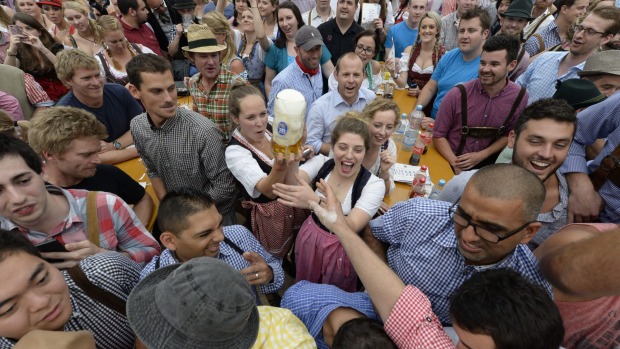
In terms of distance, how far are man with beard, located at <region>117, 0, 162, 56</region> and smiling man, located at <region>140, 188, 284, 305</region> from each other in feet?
14.0

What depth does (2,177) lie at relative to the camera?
1.64 m

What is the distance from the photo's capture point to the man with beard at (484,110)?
3186mm

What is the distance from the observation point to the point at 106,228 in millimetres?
1996

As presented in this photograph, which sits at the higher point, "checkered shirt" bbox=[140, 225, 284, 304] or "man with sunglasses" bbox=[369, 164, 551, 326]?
"man with sunglasses" bbox=[369, 164, 551, 326]

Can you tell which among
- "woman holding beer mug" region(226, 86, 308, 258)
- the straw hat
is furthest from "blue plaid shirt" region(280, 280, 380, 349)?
the straw hat

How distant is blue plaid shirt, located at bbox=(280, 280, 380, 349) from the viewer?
5.66ft

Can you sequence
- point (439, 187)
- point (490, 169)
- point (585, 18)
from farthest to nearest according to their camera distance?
point (585, 18) → point (439, 187) → point (490, 169)

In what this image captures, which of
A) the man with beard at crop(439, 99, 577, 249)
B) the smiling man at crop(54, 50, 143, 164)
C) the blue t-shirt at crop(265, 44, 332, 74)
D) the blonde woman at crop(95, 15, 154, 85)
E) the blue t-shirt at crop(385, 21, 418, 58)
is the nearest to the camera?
the man with beard at crop(439, 99, 577, 249)

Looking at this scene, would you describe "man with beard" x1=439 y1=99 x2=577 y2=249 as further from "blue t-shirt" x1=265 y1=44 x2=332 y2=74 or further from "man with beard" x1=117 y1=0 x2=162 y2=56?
"man with beard" x1=117 y1=0 x2=162 y2=56

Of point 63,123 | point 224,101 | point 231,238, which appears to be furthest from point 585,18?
point 63,123

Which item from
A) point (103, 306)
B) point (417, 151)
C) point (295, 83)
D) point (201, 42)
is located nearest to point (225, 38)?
point (201, 42)

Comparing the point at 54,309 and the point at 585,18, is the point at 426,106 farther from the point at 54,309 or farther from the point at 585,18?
the point at 54,309

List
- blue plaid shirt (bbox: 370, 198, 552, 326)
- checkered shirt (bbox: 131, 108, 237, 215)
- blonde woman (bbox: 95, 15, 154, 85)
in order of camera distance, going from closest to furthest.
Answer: blue plaid shirt (bbox: 370, 198, 552, 326)
checkered shirt (bbox: 131, 108, 237, 215)
blonde woman (bbox: 95, 15, 154, 85)

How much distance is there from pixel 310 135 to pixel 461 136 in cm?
164
